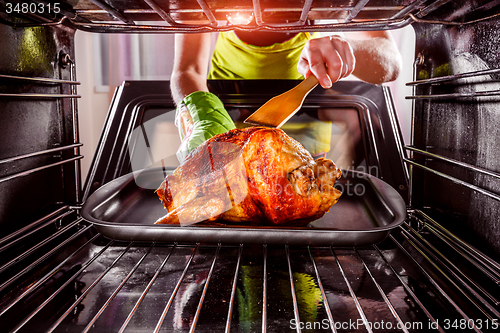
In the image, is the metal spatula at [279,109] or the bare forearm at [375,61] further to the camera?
the bare forearm at [375,61]

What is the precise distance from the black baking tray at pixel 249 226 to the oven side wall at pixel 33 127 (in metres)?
0.14

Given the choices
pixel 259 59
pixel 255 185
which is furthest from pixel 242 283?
pixel 259 59

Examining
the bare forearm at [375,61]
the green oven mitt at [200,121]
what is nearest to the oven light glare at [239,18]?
the green oven mitt at [200,121]

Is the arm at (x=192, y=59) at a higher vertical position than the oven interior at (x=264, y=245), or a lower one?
higher

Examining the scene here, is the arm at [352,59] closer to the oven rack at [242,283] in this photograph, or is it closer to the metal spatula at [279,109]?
the metal spatula at [279,109]

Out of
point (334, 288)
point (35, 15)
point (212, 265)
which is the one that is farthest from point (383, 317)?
point (35, 15)

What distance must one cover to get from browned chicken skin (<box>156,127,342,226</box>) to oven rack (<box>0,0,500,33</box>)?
10.9 inches

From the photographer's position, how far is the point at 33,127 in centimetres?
83

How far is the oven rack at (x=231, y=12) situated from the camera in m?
0.74

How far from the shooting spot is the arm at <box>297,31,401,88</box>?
950mm

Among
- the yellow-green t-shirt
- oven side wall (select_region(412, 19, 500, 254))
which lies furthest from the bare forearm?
oven side wall (select_region(412, 19, 500, 254))

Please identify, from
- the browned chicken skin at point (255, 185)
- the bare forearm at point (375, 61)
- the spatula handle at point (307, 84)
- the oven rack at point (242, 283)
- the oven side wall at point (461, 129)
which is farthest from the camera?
the bare forearm at point (375, 61)

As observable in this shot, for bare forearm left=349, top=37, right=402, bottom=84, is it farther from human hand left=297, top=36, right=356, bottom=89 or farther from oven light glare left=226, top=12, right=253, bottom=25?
oven light glare left=226, top=12, right=253, bottom=25

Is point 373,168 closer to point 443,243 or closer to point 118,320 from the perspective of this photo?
point 443,243
